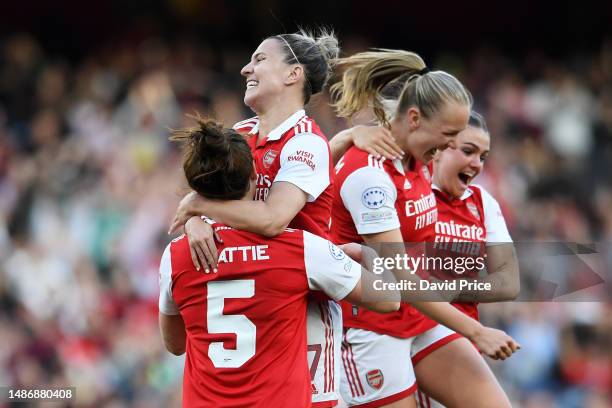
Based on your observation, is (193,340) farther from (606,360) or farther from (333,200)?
(606,360)

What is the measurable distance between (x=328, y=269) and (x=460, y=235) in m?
1.47

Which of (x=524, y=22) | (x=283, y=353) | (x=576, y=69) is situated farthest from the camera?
(x=524, y=22)

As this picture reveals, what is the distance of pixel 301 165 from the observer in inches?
Answer: 179

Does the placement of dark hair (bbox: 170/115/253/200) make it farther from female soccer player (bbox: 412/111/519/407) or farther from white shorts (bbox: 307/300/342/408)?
female soccer player (bbox: 412/111/519/407)

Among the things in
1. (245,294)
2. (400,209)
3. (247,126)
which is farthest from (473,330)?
(247,126)

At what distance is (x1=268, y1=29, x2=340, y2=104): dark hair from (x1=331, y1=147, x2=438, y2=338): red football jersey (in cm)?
41

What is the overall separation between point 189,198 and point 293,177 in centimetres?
42

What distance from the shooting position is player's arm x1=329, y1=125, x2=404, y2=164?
16.9 feet

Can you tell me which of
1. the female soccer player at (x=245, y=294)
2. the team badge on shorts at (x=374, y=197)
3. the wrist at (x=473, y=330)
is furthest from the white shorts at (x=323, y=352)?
the wrist at (x=473, y=330)

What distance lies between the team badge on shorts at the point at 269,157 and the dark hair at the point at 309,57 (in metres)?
0.37

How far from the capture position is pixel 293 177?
4.50 metres

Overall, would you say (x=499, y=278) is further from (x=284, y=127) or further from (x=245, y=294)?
(x=245, y=294)

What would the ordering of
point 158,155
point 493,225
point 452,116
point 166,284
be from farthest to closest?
point 158,155
point 493,225
point 452,116
point 166,284

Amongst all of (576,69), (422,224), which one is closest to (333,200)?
(422,224)
